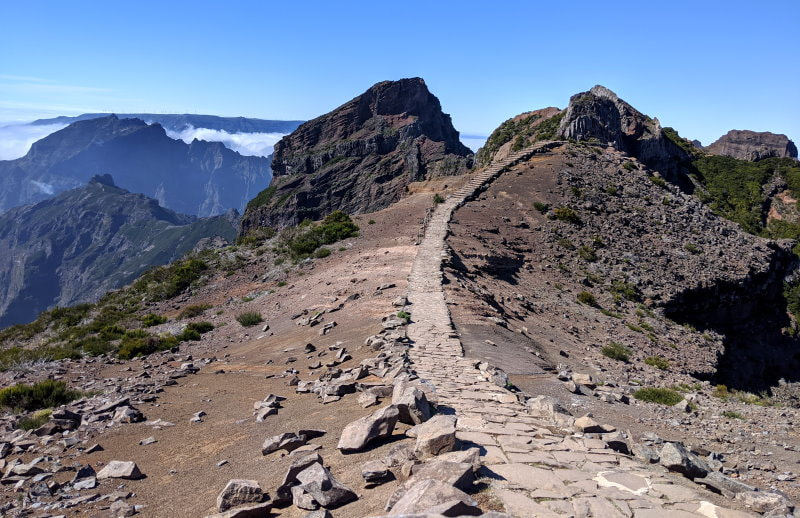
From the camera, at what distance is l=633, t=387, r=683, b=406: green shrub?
13.3 metres

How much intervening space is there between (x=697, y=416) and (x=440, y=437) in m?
8.84

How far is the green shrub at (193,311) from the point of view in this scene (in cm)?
2415

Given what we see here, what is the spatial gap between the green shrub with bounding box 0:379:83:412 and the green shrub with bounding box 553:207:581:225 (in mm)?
30083

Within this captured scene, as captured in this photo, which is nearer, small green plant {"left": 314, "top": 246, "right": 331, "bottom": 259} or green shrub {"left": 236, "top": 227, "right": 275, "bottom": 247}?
small green plant {"left": 314, "top": 246, "right": 331, "bottom": 259}

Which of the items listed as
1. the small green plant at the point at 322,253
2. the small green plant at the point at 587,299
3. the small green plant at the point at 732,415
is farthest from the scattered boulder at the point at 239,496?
the small green plant at the point at 322,253

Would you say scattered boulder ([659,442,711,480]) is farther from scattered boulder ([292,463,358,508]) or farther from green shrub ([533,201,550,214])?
green shrub ([533,201,550,214])

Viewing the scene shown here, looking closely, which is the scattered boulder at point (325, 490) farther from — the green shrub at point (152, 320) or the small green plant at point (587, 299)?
the small green plant at point (587, 299)

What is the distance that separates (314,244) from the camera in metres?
31.4

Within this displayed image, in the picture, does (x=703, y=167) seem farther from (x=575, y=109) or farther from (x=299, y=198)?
(x=299, y=198)

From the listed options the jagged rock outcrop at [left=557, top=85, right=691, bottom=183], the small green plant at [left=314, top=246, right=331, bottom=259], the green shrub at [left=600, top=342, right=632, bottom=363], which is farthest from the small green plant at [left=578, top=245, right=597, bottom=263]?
the jagged rock outcrop at [left=557, top=85, right=691, bottom=183]

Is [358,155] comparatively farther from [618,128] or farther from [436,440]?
[436,440]

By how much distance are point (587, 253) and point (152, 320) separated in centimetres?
2453

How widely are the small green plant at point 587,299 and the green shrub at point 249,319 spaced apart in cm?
1553

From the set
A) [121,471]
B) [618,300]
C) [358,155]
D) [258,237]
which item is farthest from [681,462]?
[358,155]
